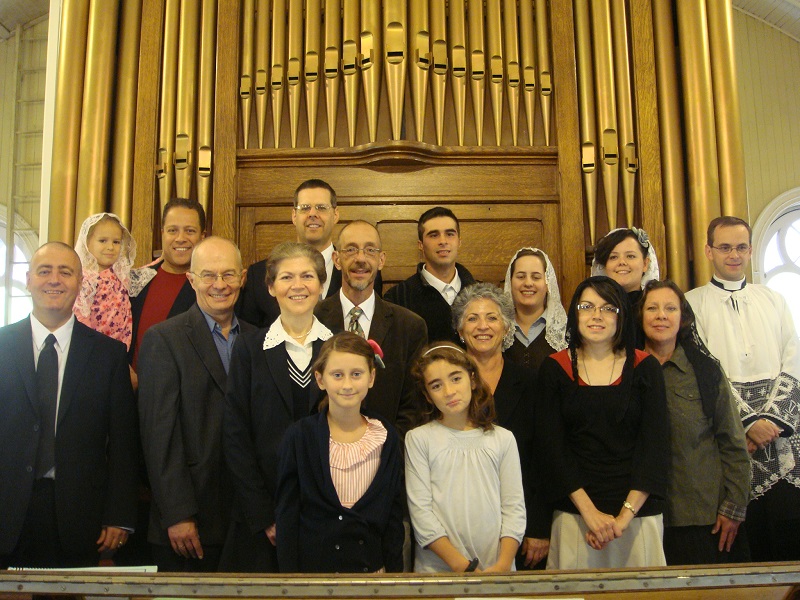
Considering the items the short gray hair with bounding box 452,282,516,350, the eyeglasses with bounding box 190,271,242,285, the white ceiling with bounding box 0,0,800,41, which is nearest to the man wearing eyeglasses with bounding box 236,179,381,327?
the eyeglasses with bounding box 190,271,242,285

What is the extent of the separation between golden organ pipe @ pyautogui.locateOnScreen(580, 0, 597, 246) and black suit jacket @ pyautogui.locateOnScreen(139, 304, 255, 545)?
2.19 meters

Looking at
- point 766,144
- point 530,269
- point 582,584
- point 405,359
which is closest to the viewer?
point 582,584

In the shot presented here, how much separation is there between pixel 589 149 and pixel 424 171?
832 millimetres

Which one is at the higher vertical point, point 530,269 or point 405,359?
point 530,269

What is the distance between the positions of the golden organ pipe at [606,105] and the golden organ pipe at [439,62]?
780mm

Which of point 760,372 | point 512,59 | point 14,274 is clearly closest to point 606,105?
point 512,59

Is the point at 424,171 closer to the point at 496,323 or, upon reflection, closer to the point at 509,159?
the point at 509,159

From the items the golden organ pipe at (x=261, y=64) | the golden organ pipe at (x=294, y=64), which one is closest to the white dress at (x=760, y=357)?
the golden organ pipe at (x=294, y=64)

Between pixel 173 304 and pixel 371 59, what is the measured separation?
1.72 metres

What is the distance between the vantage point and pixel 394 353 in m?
2.72

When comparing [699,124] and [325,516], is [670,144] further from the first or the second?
[325,516]

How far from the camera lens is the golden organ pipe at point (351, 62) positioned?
409 cm

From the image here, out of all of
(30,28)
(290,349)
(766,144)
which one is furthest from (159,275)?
(766,144)

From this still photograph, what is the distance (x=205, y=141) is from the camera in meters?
4.07
